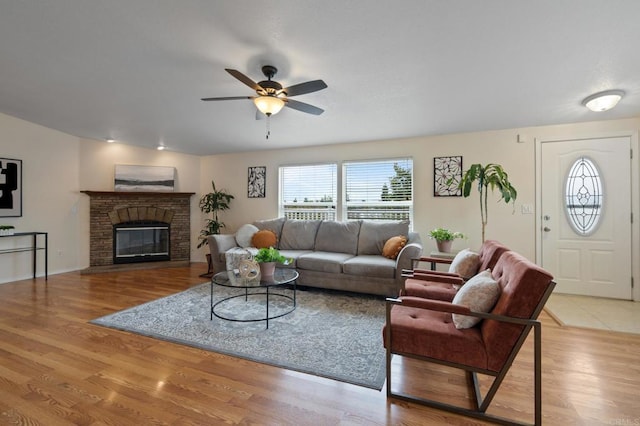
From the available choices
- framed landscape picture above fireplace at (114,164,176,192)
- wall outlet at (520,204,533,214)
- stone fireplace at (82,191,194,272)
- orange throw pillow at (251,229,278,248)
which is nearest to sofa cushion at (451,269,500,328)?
wall outlet at (520,204,533,214)

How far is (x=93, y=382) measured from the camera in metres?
1.97

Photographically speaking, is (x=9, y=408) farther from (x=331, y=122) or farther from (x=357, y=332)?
(x=331, y=122)

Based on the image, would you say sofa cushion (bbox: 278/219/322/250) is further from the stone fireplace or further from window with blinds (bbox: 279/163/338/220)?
the stone fireplace

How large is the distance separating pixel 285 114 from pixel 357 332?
2821 mm

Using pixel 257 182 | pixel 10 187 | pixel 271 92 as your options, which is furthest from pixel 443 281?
pixel 10 187

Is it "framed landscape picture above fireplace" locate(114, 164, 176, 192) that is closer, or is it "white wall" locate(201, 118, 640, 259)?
"white wall" locate(201, 118, 640, 259)

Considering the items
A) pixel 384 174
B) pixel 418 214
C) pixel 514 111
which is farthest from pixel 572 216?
pixel 384 174

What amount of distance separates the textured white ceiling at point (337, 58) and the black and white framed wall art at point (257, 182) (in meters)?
1.71

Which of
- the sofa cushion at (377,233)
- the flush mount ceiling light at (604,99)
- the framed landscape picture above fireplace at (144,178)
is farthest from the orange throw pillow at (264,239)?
the flush mount ceiling light at (604,99)

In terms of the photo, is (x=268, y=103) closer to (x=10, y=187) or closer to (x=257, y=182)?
→ (x=257, y=182)

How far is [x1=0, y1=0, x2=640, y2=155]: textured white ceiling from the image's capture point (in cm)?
200

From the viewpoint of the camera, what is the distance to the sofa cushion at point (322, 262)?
3947 mm

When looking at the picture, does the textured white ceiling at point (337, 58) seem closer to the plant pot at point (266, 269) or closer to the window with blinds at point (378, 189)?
the window with blinds at point (378, 189)

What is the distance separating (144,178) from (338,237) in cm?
413
